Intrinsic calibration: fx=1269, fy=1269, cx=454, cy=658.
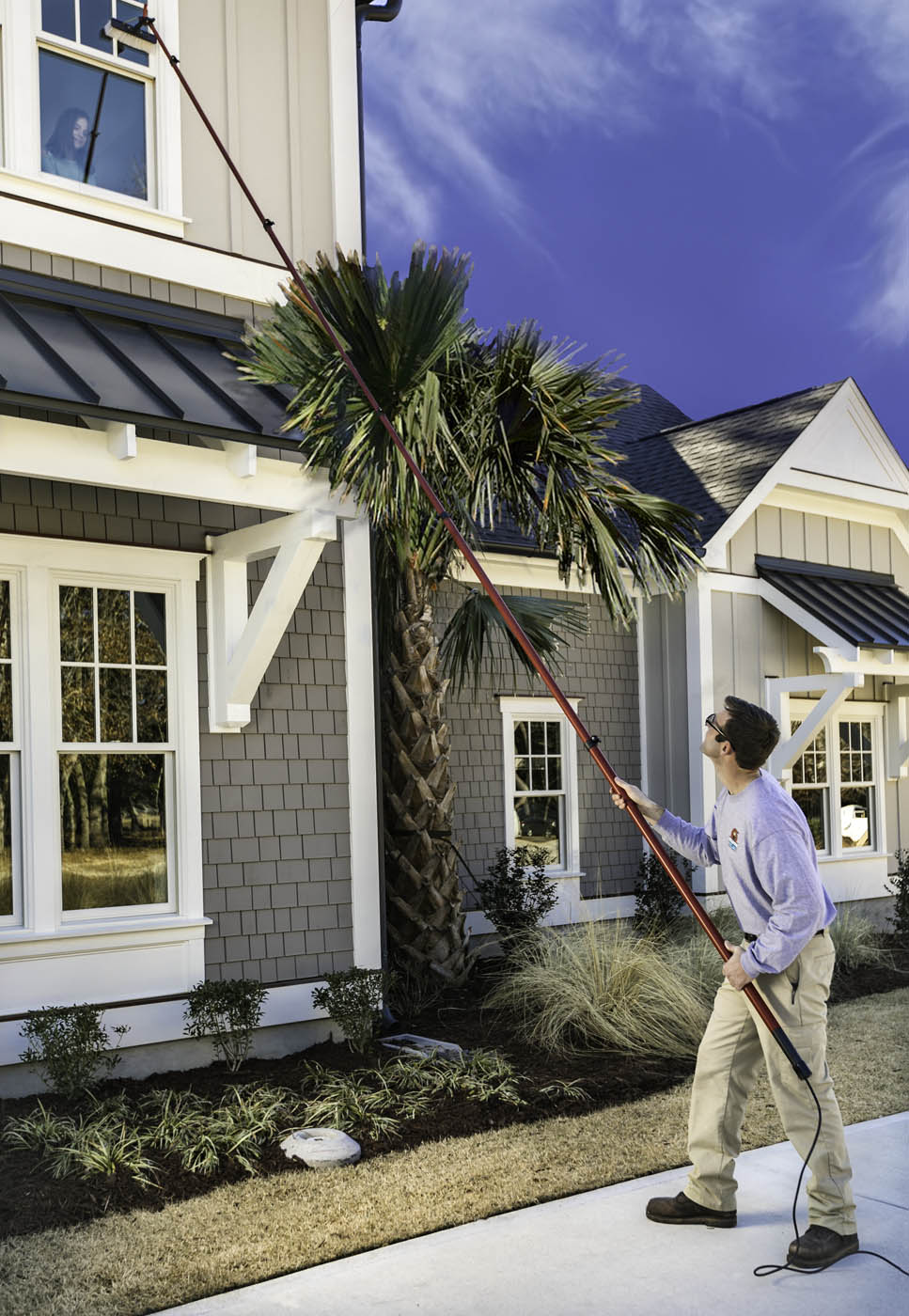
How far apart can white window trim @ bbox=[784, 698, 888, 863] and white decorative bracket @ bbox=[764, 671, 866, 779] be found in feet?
1.02

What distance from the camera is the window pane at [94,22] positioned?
742 centimetres

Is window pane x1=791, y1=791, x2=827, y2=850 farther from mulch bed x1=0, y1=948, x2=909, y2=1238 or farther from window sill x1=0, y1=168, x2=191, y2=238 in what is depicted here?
window sill x1=0, y1=168, x2=191, y2=238

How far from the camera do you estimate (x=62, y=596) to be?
23.0ft

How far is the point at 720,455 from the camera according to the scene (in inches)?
524

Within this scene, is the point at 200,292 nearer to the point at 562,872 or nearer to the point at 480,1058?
the point at 480,1058

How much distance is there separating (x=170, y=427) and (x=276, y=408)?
0.99m

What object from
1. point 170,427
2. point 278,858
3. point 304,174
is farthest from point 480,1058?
point 304,174

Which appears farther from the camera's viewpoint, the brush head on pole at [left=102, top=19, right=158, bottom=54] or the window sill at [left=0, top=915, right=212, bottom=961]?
the brush head on pole at [left=102, top=19, right=158, bottom=54]

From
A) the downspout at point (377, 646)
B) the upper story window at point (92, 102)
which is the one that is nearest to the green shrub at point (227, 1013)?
the downspout at point (377, 646)

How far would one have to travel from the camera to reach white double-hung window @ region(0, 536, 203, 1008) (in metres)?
6.76

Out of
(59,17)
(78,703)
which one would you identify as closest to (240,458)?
(78,703)

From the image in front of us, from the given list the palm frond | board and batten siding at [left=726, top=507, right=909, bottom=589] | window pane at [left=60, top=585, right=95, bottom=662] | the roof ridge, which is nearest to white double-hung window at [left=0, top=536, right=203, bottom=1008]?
window pane at [left=60, top=585, right=95, bottom=662]

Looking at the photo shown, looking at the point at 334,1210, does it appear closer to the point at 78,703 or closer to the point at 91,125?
the point at 78,703

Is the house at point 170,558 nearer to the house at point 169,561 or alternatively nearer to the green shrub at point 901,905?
the house at point 169,561
